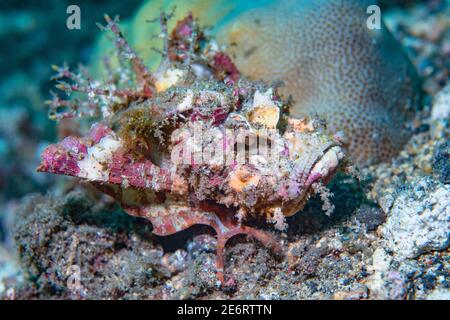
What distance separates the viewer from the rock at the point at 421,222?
3.01 m

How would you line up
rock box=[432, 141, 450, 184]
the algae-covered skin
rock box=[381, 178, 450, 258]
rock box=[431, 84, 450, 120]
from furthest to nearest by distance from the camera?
rock box=[431, 84, 450, 120], the algae-covered skin, rock box=[432, 141, 450, 184], rock box=[381, 178, 450, 258]

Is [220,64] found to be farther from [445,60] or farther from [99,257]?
[445,60]

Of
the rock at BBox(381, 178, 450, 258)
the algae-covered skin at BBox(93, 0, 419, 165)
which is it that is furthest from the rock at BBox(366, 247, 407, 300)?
the algae-covered skin at BBox(93, 0, 419, 165)

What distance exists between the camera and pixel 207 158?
9.37 ft

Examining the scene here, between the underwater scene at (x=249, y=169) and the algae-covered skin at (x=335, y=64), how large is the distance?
0.7 inches

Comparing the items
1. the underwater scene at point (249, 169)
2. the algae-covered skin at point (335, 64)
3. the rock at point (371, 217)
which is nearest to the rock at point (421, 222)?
the underwater scene at point (249, 169)

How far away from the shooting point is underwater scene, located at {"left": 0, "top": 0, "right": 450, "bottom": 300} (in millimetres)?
2936

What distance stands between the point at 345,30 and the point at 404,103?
1.22 m

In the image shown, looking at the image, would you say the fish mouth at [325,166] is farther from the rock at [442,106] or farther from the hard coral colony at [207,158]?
the rock at [442,106]

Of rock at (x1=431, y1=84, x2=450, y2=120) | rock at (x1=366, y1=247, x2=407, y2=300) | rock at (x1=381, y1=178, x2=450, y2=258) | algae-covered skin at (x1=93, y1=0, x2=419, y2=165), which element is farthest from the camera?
rock at (x1=431, y1=84, x2=450, y2=120)

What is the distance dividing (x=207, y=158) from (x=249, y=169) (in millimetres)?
331

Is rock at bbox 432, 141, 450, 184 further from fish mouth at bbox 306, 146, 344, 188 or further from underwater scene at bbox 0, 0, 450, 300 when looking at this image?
fish mouth at bbox 306, 146, 344, 188

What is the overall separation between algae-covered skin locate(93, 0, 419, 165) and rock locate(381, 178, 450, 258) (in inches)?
45.5

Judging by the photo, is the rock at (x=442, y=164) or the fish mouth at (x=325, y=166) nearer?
the fish mouth at (x=325, y=166)
